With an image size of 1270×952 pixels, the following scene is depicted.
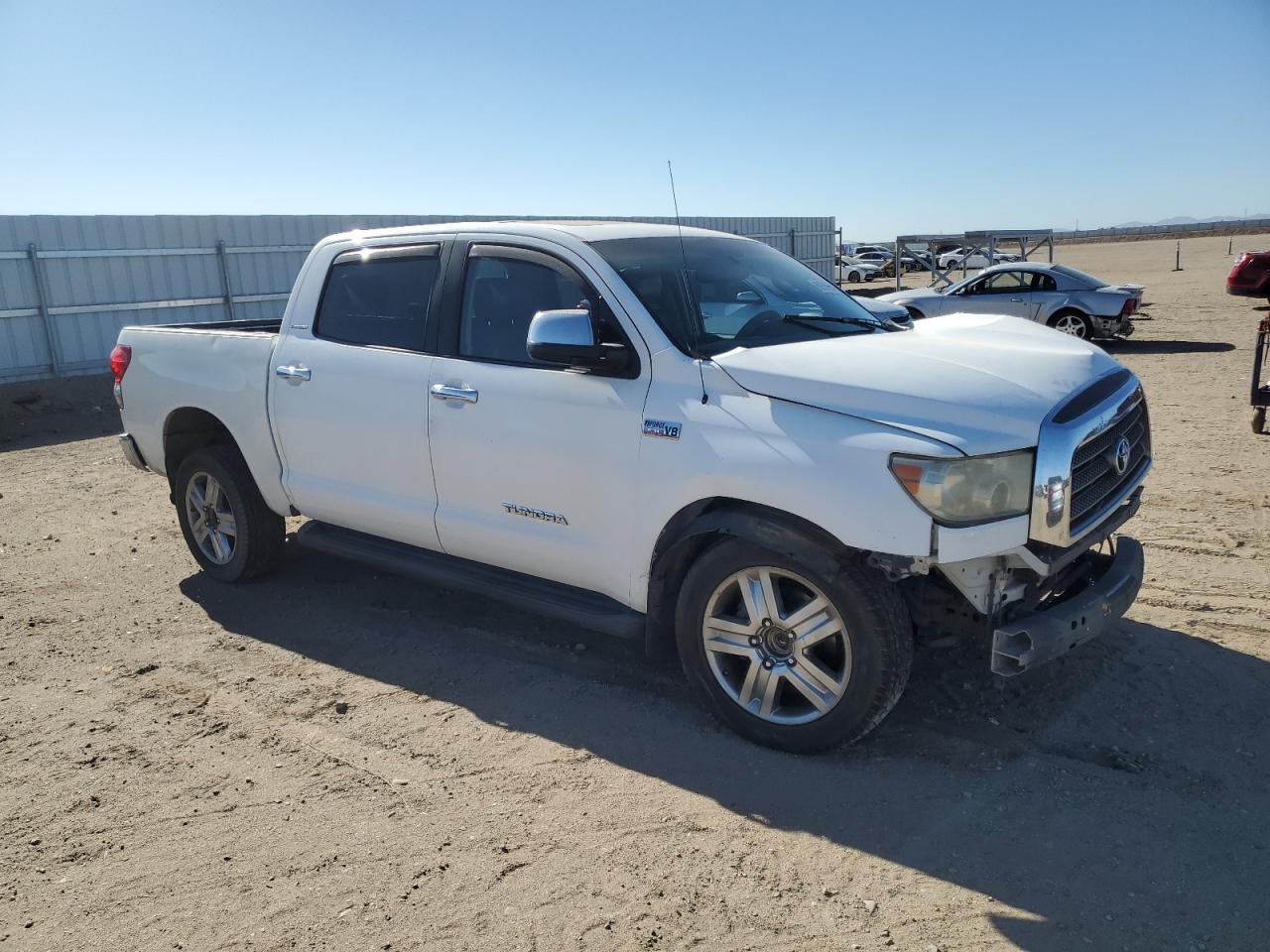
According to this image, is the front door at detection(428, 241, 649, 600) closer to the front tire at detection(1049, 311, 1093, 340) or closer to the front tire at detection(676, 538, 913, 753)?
the front tire at detection(676, 538, 913, 753)

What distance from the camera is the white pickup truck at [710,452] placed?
350 centimetres

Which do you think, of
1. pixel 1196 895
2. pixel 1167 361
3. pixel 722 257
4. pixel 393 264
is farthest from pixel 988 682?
pixel 1167 361

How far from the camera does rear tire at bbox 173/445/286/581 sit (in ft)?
19.5

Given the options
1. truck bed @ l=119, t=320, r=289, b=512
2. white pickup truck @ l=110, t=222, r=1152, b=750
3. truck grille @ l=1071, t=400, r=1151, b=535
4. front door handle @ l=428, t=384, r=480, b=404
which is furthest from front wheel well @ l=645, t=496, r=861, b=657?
truck bed @ l=119, t=320, r=289, b=512

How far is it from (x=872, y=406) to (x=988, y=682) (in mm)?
1599

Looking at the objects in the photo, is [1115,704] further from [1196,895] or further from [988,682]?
[1196,895]

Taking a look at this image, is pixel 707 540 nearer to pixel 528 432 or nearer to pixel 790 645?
pixel 790 645

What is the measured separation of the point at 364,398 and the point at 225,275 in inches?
530

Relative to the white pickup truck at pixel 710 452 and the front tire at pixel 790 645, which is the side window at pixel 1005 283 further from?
the front tire at pixel 790 645

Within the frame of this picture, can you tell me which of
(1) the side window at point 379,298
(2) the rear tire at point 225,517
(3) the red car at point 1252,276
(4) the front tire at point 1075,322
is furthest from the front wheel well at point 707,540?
(3) the red car at point 1252,276

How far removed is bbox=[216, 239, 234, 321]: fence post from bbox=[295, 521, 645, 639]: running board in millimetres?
12656

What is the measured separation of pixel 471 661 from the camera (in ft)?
16.2

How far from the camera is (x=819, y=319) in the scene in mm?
4613

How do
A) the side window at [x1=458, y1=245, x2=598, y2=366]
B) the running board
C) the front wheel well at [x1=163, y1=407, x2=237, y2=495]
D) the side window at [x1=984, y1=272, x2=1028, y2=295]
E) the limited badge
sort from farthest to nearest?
the side window at [x1=984, y1=272, x2=1028, y2=295], the front wheel well at [x1=163, y1=407, x2=237, y2=495], the side window at [x1=458, y1=245, x2=598, y2=366], the running board, the limited badge
